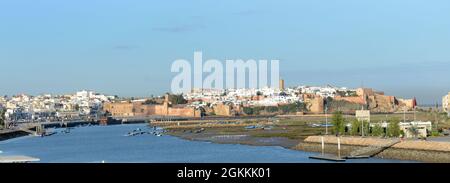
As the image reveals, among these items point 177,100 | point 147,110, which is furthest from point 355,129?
point 177,100

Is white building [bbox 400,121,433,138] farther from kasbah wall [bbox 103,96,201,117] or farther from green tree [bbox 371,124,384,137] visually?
kasbah wall [bbox 103,96,201,117]

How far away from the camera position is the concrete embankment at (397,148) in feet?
76.4

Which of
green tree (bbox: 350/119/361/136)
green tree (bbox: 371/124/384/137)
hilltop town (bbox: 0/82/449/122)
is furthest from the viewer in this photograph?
hilltop town (bbox: 0/82/449/122)

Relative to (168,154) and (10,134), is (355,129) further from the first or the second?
(10,134)

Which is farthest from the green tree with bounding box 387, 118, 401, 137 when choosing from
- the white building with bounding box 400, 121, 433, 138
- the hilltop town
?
the hilltop town

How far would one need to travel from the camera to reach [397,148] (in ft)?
85.2

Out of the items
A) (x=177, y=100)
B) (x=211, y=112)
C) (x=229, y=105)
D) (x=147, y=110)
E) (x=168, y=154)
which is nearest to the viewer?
(x=168, y=154)

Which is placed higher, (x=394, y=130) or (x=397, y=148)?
(x=394, y=130)

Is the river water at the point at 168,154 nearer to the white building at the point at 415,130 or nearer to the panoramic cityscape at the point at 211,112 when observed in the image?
the white building at the point at 415,130

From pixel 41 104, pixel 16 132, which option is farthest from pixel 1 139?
pixel 41 104

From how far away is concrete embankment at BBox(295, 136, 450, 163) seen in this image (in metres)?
23.3
